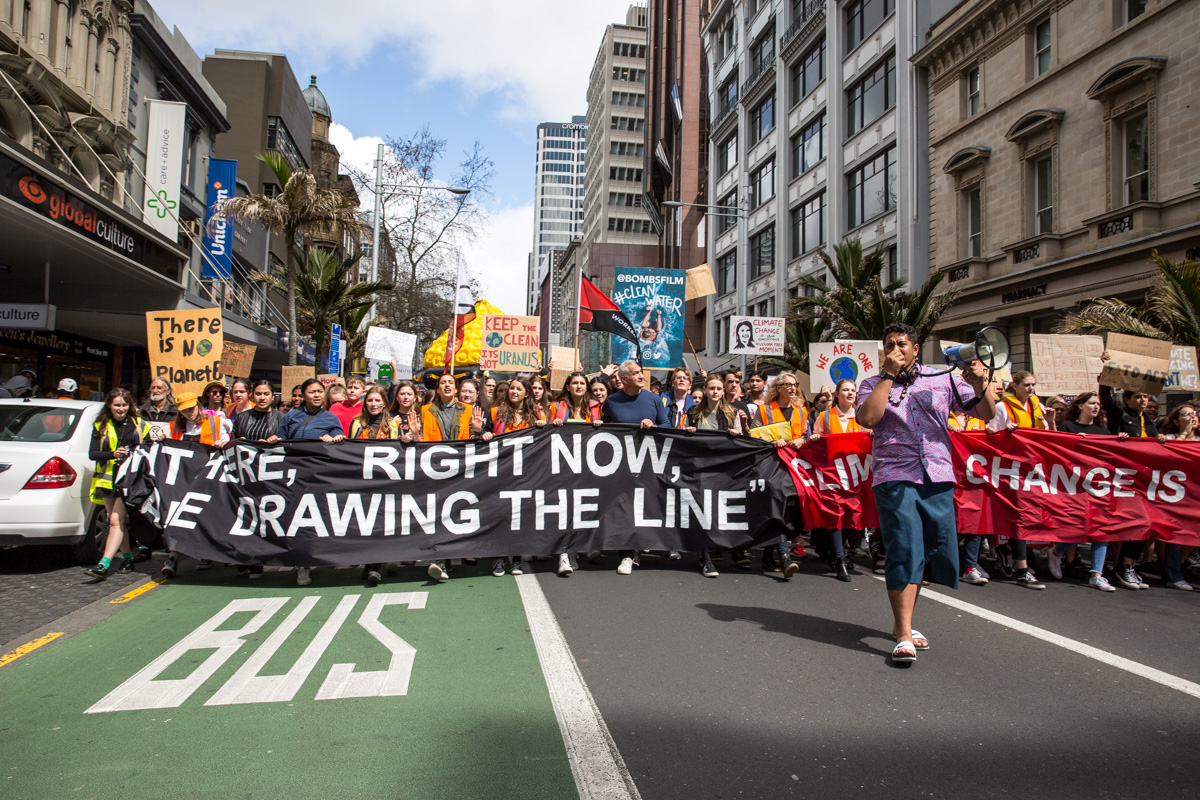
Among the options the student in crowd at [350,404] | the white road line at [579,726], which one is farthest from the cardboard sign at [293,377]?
the white road line at [579,726]

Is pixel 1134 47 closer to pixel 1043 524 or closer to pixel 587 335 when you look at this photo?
pixel 1043 524

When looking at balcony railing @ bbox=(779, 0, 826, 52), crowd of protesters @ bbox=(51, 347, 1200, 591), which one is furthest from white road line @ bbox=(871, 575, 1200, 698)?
balcony railing @ bbox=(779, 0, 826, 52)

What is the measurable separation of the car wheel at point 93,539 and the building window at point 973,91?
23.1m

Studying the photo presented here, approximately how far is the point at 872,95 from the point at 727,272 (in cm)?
1695

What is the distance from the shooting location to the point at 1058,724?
3.65m

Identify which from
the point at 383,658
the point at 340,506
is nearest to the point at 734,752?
the point at 383,658

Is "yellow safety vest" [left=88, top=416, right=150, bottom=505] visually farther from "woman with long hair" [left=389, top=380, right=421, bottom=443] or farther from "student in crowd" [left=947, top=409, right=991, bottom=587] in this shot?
"student in crowd" [left=947, top=409, right=991, bottom=587]

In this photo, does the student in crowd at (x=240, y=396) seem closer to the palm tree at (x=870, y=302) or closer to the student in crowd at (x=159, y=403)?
the student in crowd at (x=159, y=403)

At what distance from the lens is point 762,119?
40250 millimetres

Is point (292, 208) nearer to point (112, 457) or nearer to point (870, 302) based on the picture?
point (112, 457)

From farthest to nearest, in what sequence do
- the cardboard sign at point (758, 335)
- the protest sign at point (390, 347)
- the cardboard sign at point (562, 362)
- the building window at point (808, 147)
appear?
the building window at point (808, 147) → the cardboard sign at point (758, 335) → the protest sign at point (390, 347) → the cardboard sign at point (562, 362)

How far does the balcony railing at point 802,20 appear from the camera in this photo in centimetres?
3329

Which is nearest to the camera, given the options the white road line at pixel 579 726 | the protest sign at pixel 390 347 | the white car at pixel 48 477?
the white road line at pixel 579 726

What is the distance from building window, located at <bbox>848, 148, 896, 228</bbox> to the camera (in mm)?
26641
